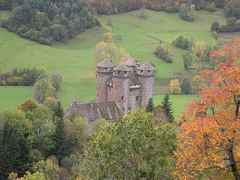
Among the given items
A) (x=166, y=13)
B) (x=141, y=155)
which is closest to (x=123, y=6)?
(x=166, y=13)

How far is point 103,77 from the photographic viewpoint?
3337 inches

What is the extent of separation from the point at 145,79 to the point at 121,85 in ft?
12.4

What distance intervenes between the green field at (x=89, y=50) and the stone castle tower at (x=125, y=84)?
15753mm

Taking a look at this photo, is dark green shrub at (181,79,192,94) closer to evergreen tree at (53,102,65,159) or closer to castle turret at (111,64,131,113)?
castle turret at (111,64,131,113)

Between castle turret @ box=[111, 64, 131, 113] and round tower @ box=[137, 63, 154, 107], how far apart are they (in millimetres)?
2230

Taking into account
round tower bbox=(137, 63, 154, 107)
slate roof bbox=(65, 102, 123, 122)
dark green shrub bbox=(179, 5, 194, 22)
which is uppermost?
round tower bbox=(137, 63, 154, 107)

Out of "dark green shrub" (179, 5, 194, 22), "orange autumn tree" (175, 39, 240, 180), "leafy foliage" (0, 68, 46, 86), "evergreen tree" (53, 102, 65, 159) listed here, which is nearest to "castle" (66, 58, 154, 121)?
"evergreen tree" (53, 102, 65, 159)

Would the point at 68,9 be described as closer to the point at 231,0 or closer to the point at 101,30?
the point at 101,30

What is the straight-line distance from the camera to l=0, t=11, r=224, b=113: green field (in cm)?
10675

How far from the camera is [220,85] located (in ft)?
88.4

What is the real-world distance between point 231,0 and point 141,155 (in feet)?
493

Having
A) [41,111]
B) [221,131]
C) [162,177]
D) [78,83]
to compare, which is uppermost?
[221,131]

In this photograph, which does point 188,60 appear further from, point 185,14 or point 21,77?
point 185,14

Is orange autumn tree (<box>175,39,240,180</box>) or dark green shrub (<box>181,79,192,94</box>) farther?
dark green shrub (<box>181,79,192,94</box>)
